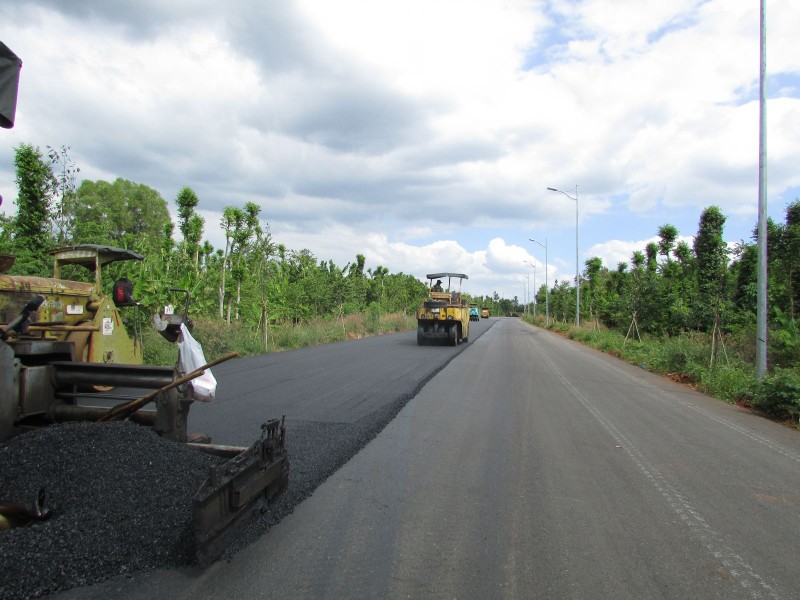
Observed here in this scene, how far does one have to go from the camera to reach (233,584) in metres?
3.01

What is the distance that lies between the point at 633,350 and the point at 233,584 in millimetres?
19314

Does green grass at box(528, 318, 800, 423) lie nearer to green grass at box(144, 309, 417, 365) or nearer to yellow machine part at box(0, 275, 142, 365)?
yellow machine part at box(0, 275, 142, 365)

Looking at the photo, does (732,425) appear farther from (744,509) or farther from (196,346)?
(196,346)

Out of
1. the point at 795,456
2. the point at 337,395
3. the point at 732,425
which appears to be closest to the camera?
the point at 795,456

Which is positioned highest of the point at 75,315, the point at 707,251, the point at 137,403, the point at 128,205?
the point at 128,205

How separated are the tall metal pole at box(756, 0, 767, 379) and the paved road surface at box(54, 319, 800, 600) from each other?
3096 millimetres

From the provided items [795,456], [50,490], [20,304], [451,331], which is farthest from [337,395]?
[451,331]

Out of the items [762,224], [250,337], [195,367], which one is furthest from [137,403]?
[250,337]

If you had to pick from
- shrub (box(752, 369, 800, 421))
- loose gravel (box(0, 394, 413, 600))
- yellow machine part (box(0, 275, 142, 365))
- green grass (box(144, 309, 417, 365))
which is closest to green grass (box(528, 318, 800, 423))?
shrub (box(752, 369, 800, 421))

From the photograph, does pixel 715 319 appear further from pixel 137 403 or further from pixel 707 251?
pixel 707 251

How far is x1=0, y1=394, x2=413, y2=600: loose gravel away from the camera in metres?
2.93

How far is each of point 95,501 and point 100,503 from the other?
0.04 meters

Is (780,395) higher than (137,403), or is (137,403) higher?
(137,403)

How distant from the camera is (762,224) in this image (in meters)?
10.7
